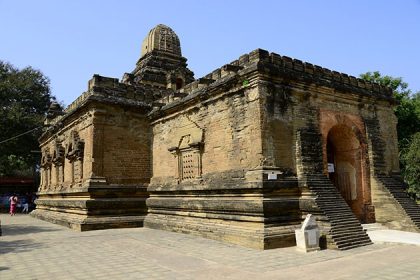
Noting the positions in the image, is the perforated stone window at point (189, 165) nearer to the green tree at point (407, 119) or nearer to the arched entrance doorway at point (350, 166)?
the arched entrance doorway at point (350, 166)

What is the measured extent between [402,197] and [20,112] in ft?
93.4

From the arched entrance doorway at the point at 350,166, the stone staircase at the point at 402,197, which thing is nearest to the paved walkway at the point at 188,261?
the stone staircase at the point at 402,197

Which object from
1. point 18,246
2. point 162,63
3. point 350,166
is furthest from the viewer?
point 162,63

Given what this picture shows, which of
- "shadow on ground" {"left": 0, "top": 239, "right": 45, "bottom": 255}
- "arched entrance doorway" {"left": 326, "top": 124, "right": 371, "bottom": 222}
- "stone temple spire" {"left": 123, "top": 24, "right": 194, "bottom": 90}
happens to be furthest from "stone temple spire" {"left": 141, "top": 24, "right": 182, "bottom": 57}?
"shadow on ground" {"left": 0, "top": 239, "right": 45, "bottom": 255}

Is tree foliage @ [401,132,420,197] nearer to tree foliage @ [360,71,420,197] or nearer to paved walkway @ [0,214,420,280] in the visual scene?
tree foliage @ [360,71,420,197]

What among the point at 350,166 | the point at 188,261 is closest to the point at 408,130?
the point at 350,166

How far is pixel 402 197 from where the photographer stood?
12.6 metres

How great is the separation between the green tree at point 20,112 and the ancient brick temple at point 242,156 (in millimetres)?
13547

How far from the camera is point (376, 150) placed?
13.3m

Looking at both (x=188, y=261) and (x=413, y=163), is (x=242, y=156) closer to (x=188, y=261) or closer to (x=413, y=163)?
(x=188, y=261)

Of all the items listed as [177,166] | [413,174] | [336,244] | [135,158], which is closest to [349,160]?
[336,244]

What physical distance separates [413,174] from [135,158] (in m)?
16.8

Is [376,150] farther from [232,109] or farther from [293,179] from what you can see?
[232,109]

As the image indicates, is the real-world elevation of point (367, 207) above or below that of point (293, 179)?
below
